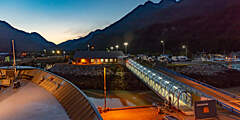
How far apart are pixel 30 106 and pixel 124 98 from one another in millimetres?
19820

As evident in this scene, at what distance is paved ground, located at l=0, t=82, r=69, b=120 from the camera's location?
28.6 feet

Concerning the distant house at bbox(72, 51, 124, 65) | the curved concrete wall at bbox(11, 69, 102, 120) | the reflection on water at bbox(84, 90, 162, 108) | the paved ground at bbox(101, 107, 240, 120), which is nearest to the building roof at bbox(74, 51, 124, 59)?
the distant house at bbox(72, 51, 124, 65)

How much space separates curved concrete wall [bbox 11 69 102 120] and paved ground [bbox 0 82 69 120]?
40 cm

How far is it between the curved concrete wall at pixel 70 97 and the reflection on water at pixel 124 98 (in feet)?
39.3

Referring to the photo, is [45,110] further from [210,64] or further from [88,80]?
[210,64]

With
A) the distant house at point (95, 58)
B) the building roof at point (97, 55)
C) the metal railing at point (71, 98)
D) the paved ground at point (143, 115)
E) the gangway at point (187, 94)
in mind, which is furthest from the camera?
the building roof at point (97, 55)

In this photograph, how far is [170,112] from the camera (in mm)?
12148

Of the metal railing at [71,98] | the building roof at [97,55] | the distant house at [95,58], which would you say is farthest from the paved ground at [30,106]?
the building roof at [97,55]

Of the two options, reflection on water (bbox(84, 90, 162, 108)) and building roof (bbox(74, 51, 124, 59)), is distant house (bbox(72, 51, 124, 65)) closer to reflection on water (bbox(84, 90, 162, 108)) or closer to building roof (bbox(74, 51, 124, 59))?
building roof (bbox(74, 51, 124, 59))

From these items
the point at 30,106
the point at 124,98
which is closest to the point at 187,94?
the point at 30,106

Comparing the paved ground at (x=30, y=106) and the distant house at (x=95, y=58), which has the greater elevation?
the distant house at (x=95, y=58)

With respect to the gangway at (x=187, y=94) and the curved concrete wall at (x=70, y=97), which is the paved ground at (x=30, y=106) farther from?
the gangway at (x=187, y=94)

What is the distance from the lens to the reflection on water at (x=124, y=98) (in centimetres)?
2530

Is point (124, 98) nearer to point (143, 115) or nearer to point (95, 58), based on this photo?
point (143, 115)
